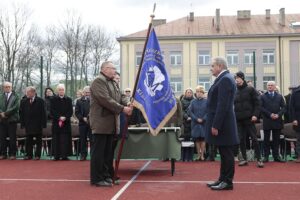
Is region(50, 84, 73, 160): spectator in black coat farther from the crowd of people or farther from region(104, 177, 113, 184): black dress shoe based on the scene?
region(104, 177, 113, 184): black dress shoe

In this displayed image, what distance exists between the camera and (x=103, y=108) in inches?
287

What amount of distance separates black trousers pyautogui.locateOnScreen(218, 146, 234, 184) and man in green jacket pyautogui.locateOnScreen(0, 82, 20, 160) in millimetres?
6495

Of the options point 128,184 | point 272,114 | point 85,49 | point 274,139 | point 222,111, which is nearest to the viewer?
point 222,111

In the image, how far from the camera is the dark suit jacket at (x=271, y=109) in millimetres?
10648

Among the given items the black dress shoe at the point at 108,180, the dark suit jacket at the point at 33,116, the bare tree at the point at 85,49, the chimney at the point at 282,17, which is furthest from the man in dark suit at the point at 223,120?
the chimney at the point at 282,17

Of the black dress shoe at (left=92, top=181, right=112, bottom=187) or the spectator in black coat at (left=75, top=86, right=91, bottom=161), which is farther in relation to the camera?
the spectator in black coat at (left=75, top=86, right=91, bottom=161)

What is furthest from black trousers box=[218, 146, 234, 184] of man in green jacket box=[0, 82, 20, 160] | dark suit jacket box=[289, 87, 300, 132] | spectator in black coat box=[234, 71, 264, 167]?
man in green jacket box=[0, 82, 20, 160]

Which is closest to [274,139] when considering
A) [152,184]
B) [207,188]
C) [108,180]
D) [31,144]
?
[207,188]

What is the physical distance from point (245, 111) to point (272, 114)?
0.84m

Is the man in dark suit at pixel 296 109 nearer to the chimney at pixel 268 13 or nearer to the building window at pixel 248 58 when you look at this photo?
the building window at pixel 248 58

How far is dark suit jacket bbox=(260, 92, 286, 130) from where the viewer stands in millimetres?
10648

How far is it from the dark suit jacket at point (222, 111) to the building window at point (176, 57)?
41.8 meters

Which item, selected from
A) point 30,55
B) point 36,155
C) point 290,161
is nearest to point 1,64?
point 30,55

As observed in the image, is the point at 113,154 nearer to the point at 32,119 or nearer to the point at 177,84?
the point at 32,119
